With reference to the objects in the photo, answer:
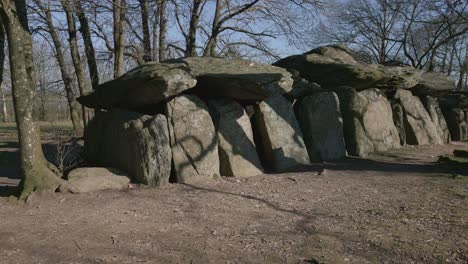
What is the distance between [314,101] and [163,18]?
7112mm

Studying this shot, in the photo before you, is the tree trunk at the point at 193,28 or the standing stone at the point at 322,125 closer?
the standing stone at the point at 322,125

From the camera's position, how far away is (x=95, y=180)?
22.9ft

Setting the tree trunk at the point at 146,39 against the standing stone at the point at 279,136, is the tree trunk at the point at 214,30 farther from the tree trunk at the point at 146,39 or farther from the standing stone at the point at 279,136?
the standing stone at the point at 279,136

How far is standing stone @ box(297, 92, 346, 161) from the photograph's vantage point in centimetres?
957

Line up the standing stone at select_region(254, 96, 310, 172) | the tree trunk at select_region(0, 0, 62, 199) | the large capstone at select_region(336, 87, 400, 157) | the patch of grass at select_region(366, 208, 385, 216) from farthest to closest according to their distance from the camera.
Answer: the large capstone at select_region(336, 87, 400, 157) → the standing stone at select_region(254, 96, 310, 172) → the tree trunk at select_region(0, 0, 62, 199) → the patch of grass at select_region(366, 208, 385, 216)

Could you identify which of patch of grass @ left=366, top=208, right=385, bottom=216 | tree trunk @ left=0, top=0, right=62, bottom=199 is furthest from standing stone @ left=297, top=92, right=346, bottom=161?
tree trunk @ left=0, top=0, right=62, bottom=199

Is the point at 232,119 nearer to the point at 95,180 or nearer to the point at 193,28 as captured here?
the point at 95,180

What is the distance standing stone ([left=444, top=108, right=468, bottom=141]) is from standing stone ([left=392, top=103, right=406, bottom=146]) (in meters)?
3.38

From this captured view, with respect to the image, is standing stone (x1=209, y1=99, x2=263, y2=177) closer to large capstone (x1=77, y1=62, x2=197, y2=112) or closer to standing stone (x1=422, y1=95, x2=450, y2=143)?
large capstone (x1=77, y1=62, x2=197, y2=112)

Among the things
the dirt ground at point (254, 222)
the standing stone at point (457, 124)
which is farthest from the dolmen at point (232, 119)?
the standing stone at point (457, 124)

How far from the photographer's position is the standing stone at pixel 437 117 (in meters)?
13.4

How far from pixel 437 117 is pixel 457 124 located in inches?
48.8

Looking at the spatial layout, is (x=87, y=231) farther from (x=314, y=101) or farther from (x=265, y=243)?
(x=314, y=101)

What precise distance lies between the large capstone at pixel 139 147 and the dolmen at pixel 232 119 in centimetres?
2
